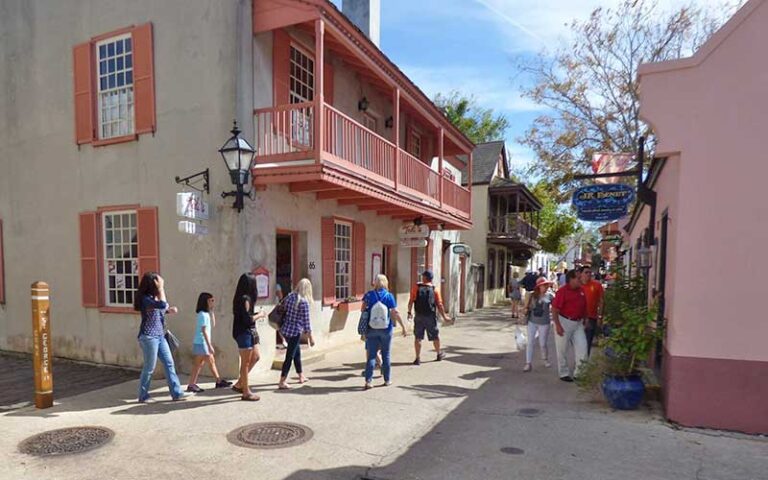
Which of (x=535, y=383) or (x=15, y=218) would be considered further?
(x=15, y=218)

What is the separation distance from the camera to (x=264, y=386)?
670 cm

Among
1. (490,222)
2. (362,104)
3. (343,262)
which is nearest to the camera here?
(343,262)

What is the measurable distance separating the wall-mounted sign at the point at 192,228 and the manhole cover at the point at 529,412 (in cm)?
488

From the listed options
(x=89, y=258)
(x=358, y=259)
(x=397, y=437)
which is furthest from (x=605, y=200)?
(x=89, y=258)

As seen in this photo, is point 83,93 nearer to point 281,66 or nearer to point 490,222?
point 281,66

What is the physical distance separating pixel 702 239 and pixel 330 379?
17.1 ft

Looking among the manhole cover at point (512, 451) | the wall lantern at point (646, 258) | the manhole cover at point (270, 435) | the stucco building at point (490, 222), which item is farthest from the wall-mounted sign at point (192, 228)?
the stucco building at point (490, 222)

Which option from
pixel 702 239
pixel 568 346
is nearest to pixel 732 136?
pixel 702 239

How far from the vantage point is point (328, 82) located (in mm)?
8961

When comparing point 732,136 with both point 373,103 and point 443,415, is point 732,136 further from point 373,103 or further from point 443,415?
point 373,103

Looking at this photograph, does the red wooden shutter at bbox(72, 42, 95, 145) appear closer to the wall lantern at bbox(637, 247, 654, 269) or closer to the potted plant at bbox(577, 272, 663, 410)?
the potted plant at bbox(577, 272, 663, 410)

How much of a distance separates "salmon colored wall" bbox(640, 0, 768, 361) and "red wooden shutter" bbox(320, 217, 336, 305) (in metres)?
5.83

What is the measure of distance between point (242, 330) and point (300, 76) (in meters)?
4.90

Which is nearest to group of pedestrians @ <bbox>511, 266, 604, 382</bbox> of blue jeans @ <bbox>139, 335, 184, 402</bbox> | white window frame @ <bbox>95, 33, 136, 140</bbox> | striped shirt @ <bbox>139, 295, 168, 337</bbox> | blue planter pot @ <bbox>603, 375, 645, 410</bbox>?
blue planter pot @ <bbox>603, 375, 645, 410</bbox>
